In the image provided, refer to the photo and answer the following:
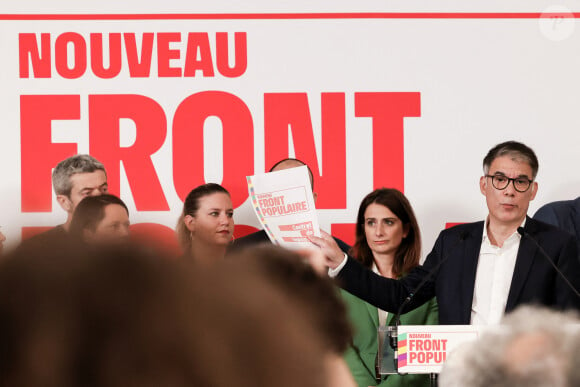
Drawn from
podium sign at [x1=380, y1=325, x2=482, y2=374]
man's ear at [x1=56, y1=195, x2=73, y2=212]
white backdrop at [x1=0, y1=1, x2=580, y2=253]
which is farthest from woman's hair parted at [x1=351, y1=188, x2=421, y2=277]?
man's ear at [x1=56, y1=195, x2=73, y2=212]

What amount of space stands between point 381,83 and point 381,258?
1.28 m

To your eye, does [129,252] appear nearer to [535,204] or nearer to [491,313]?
[491,313]

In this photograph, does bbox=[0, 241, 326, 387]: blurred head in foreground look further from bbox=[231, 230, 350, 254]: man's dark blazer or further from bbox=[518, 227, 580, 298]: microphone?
bbox=[231, 230, 350, 254]: man's dark blazer

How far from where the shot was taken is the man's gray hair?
4.82 metres

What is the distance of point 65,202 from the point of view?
4844 millimetres

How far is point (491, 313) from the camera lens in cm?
363

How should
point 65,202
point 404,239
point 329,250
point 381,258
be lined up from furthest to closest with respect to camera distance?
point 65,202 → point 404,239 → point 381,258 → point 329,250

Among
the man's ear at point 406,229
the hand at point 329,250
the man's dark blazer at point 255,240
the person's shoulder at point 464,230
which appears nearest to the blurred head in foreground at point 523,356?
the hand at point 329,250

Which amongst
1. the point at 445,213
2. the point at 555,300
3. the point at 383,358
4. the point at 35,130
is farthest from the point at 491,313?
the point at 35,130

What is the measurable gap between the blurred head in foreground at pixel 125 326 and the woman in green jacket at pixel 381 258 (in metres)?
3.49

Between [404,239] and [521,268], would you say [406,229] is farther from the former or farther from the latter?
[521,268]

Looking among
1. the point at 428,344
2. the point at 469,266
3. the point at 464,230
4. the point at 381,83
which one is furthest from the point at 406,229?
the point at 428,344

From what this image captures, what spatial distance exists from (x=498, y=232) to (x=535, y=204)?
1.50 meters

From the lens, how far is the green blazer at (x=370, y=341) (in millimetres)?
A: 3801
